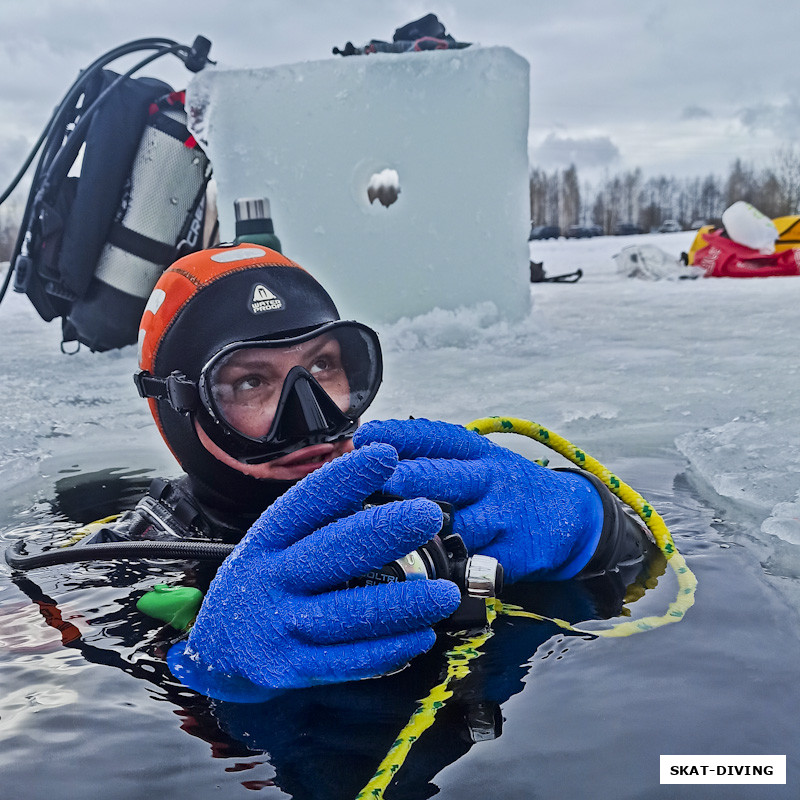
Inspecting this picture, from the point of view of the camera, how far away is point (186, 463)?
7.22ft

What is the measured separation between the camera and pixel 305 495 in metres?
1.40

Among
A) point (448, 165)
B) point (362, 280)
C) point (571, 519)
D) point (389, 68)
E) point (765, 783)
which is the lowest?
point (765, 783)

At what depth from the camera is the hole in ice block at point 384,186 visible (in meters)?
6.25

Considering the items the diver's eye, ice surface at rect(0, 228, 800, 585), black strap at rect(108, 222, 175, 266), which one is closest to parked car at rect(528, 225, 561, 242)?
ice surface at rect(0, 228, 800, 585)

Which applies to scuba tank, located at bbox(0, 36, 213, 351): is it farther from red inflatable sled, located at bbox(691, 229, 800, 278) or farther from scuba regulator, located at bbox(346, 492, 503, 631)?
red inflatable sled, located at bbox(691, 229, 800, 278)

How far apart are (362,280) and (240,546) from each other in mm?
5018

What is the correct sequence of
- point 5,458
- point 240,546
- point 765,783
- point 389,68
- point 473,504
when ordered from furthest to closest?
point 389,68 → point 5,458 → point 473,504 → point 240,546 → point 765,783

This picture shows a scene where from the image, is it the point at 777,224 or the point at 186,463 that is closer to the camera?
the point at 186,463

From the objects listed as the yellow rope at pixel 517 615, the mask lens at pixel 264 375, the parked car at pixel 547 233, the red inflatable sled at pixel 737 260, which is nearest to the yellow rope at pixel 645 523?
the yellow rope at pixel 517 615

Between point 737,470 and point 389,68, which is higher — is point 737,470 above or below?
below

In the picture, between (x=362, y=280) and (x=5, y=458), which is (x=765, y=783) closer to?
(x=5, y=458)

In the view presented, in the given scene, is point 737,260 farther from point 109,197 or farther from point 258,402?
point 258,402

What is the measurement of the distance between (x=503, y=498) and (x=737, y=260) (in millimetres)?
11095

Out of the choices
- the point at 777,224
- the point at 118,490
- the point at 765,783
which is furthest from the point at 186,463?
the point at 777,224
